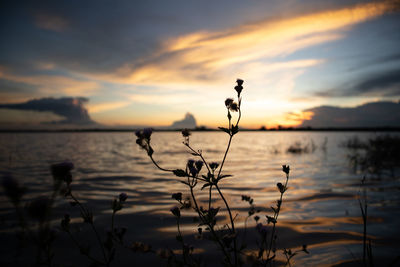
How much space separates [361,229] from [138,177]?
26.4 feet

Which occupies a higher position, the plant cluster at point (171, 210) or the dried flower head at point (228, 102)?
the dried flower head at point (228, 102)

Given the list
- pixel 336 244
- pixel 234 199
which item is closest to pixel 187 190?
pixel 234 199

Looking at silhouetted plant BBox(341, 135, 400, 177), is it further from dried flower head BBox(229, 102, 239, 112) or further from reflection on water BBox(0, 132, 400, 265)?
dried flower head BBox(229, 102, 239, 112)

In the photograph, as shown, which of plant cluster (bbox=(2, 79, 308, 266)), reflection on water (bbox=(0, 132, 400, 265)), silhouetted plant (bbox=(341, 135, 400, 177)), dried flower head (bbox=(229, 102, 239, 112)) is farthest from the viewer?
silhouetted plant (bbox=(341, 135, 400, 177))

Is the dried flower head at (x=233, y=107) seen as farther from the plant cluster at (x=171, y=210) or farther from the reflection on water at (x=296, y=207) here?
the reflection on water at (x=296, y=207)

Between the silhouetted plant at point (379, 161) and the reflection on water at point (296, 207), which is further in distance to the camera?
the silhouetted plant at point (379, 161)

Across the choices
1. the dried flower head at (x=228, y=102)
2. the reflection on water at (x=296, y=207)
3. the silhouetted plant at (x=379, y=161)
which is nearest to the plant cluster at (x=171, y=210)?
the dried flower head at (x=228, y=102)

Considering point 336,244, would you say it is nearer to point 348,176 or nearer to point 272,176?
point 272,176

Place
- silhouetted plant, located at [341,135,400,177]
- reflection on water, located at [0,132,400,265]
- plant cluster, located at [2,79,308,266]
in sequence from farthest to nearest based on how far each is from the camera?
silhouetted plant, located at [341,135,400,177] < reflection on water, located at [0,132,400,265] < plant cluster, located at [2,79,308,266]

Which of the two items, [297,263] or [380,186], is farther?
[380,186]

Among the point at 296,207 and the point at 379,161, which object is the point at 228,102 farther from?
the point at 379,161

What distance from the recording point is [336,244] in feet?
12.1

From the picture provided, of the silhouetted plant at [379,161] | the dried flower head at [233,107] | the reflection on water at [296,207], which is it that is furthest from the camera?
the silhouetted plant at [379,161]

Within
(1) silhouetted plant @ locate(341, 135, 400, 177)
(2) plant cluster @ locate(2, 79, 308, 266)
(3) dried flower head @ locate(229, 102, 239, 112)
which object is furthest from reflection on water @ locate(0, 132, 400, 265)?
(3) dried flower head @ locate(229, 102, 239, 112)
